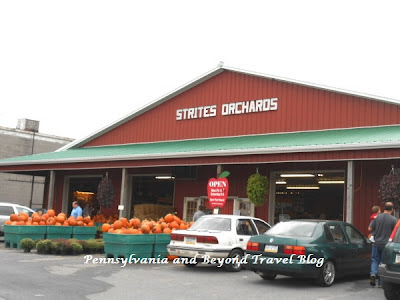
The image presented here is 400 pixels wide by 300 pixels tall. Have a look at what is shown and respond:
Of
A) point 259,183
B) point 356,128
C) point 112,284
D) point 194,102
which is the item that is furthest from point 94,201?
point 112,284

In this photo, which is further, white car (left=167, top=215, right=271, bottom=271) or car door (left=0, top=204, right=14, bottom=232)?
car door (left=0, top=204, right=14, bottom=232)

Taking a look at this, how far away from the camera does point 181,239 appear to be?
1377 centimetres

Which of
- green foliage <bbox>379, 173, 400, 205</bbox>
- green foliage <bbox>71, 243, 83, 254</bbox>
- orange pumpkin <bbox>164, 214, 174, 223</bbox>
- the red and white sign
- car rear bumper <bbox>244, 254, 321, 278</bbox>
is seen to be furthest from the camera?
the red and white sign

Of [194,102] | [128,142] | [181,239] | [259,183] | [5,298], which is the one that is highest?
[194,102]

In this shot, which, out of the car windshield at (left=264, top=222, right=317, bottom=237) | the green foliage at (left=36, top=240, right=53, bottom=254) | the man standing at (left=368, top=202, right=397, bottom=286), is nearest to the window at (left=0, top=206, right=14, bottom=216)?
the green foliage at (left=36, top=240, right=53, bottom=254)

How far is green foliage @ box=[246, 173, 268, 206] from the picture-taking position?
19.0m

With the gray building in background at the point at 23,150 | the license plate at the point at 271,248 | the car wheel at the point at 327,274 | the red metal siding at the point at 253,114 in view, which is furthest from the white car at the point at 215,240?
the gray building in background at the point at 23,150

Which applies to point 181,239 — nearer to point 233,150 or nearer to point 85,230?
point 233,150

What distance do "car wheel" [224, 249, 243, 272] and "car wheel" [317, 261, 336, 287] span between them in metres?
2.66

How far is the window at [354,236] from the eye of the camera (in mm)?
12578

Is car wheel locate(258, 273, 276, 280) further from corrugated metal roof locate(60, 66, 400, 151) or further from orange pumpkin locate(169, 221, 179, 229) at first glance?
corrugated metal roof locate(60, 66, 400, 151)

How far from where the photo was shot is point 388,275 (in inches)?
385

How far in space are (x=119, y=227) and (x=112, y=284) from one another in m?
5.17

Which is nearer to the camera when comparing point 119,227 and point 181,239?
point 181,239
